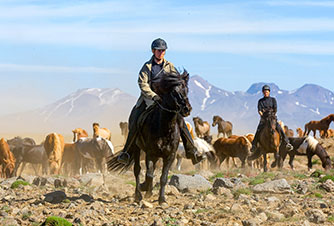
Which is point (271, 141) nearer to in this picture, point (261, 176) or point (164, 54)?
point (261, 176)

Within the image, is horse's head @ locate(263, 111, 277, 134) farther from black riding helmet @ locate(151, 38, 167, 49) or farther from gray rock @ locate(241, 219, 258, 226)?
gray rock @ locate(241, 219, 258, 226)

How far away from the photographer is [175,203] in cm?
1220

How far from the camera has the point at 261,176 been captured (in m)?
18.3

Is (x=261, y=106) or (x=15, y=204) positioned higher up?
(x=261, y=106)

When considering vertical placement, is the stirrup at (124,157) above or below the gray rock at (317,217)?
above

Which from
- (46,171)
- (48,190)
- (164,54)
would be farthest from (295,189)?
(46,171)

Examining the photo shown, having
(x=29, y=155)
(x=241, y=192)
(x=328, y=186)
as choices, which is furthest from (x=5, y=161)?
(x=328, y=186)

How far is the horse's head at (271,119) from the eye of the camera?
20.2 metres

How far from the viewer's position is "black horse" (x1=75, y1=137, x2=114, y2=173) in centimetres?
2728

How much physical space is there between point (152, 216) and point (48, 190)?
5.03 m

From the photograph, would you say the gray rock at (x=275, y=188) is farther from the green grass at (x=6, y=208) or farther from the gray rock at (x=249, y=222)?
the green grass at (x=6, y=208)

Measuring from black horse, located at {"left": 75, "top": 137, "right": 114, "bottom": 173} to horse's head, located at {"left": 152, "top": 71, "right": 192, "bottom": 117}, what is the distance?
1570 cm

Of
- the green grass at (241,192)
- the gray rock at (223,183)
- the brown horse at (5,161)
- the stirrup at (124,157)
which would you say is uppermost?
the stirrup at (124,157)

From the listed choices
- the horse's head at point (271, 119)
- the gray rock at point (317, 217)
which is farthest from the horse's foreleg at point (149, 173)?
Answer: the horse's head at point (271, 119)
